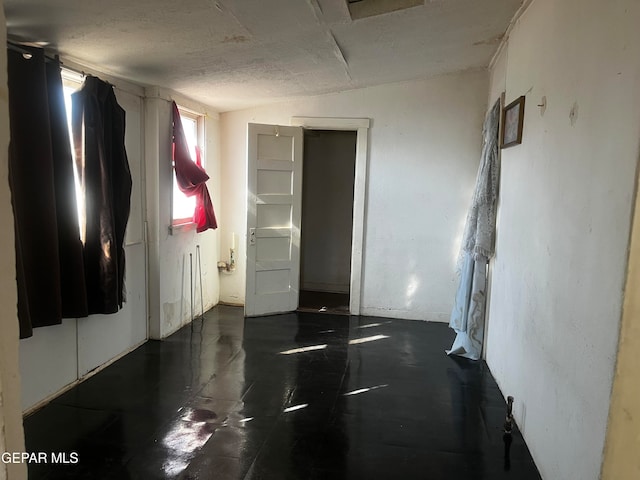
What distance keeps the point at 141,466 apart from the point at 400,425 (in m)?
1.44

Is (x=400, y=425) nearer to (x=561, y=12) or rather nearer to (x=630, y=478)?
(x=630, y=478)

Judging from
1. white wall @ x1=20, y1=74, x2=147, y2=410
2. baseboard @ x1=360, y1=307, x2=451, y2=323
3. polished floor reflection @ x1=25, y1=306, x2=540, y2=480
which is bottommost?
polished floor reflection @ x1=25, y1=306, x2=540, y2=480

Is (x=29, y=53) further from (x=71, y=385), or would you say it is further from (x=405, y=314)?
(x=405, y=314)

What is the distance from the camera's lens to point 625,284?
57.5 inches

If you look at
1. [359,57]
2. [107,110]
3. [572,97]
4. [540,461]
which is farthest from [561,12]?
[107,110]

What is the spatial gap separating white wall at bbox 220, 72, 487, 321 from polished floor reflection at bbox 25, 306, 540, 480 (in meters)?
0.95

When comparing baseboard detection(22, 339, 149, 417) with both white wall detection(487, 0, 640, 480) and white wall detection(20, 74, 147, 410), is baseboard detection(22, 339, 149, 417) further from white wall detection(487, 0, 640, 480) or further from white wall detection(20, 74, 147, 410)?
white wall detection(487, 0, 640, 480)

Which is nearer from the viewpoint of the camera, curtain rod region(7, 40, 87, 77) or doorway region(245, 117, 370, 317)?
curtain rod region(7, 40, 87, 77)

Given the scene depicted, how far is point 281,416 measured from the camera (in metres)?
2.82

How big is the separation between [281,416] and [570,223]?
1.93 meters

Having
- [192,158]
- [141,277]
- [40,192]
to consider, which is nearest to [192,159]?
[192,158]

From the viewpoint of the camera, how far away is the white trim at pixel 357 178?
495cm

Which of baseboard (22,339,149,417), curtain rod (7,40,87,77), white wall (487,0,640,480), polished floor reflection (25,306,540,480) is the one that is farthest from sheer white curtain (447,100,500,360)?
curtain rod (7,40,87,77)

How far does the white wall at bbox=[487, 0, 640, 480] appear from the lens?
1541 millimetres
